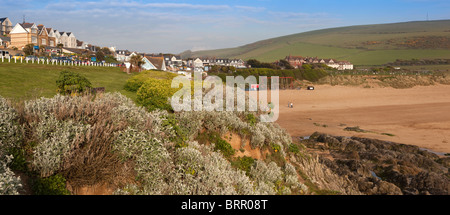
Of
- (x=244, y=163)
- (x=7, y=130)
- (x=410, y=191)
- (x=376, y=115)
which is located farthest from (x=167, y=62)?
(x=7, y=130)

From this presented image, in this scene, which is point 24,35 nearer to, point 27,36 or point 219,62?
point 27,36

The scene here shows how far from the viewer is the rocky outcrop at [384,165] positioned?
16.4m

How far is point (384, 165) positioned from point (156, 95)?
49.2 feet

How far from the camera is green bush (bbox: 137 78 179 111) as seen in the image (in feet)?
54.4

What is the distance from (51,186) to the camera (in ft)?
20.9

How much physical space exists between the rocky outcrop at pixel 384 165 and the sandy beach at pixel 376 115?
148 inches

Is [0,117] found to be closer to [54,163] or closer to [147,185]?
[54,163]

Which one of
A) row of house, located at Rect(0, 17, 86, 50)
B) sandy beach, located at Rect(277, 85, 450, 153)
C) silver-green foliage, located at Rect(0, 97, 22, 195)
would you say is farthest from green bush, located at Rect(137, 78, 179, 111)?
row of house, located at Rect(0, 17, 86, 50)

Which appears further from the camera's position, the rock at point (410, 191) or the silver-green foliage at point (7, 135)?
the rock at point (410, 191)

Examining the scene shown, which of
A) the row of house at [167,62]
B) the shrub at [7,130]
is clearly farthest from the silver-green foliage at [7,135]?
the row of house at [167,62]

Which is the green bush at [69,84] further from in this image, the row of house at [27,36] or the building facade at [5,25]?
the building facade at [5,25]

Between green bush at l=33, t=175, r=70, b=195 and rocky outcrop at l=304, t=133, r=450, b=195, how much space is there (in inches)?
553
